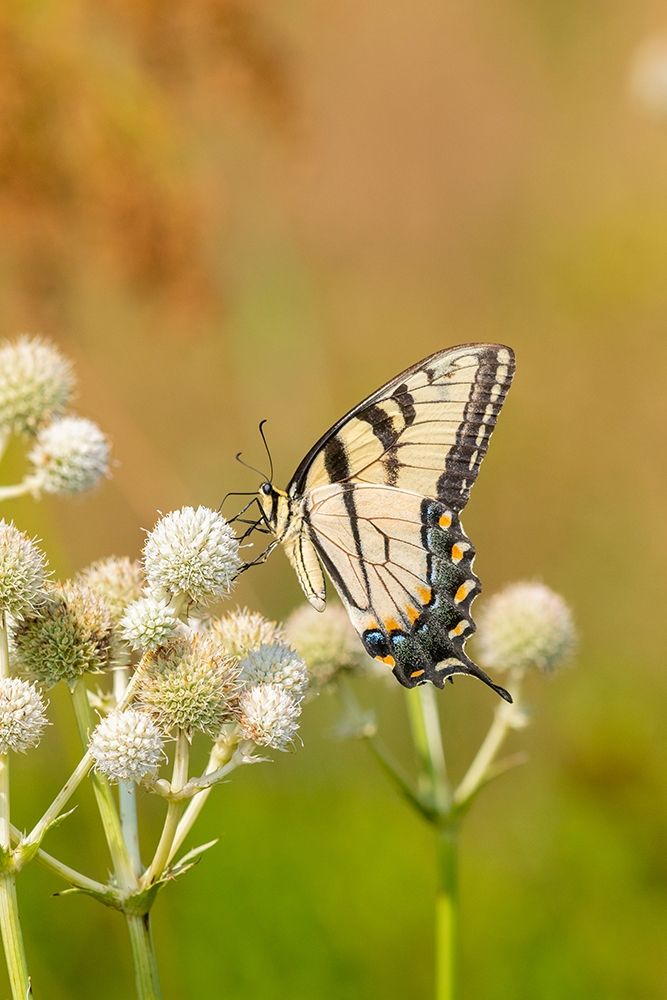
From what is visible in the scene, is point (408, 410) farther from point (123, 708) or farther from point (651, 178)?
point (651, 178)

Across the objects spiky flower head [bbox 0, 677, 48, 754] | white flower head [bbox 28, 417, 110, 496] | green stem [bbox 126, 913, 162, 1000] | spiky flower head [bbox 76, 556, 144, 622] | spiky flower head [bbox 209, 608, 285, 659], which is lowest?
green stem [bbox 126, 913, 162, 1000]

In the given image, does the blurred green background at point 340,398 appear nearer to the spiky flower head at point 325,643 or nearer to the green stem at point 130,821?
the spiky flower head at point 325,643

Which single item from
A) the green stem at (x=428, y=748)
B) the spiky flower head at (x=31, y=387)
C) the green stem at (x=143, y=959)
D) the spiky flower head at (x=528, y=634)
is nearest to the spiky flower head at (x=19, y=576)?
the green stem at (x=143, y=959)

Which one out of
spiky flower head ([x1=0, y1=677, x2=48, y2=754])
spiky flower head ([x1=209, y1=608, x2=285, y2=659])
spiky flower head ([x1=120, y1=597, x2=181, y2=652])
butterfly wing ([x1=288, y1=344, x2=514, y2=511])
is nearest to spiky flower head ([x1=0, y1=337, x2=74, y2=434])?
butterfly wing ([x1=288, y1=344, x2=514, y2=511])

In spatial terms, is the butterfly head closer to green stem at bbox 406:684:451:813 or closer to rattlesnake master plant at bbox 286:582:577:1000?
rattlesnake master plant at bbox 286:582:577:1000

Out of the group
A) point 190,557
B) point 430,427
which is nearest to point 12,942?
point 190,557

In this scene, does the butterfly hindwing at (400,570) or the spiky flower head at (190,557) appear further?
the butterfly hindwing at (400,570)

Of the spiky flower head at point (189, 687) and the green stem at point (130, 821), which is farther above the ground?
the spiky flower head at point (189, 687)
